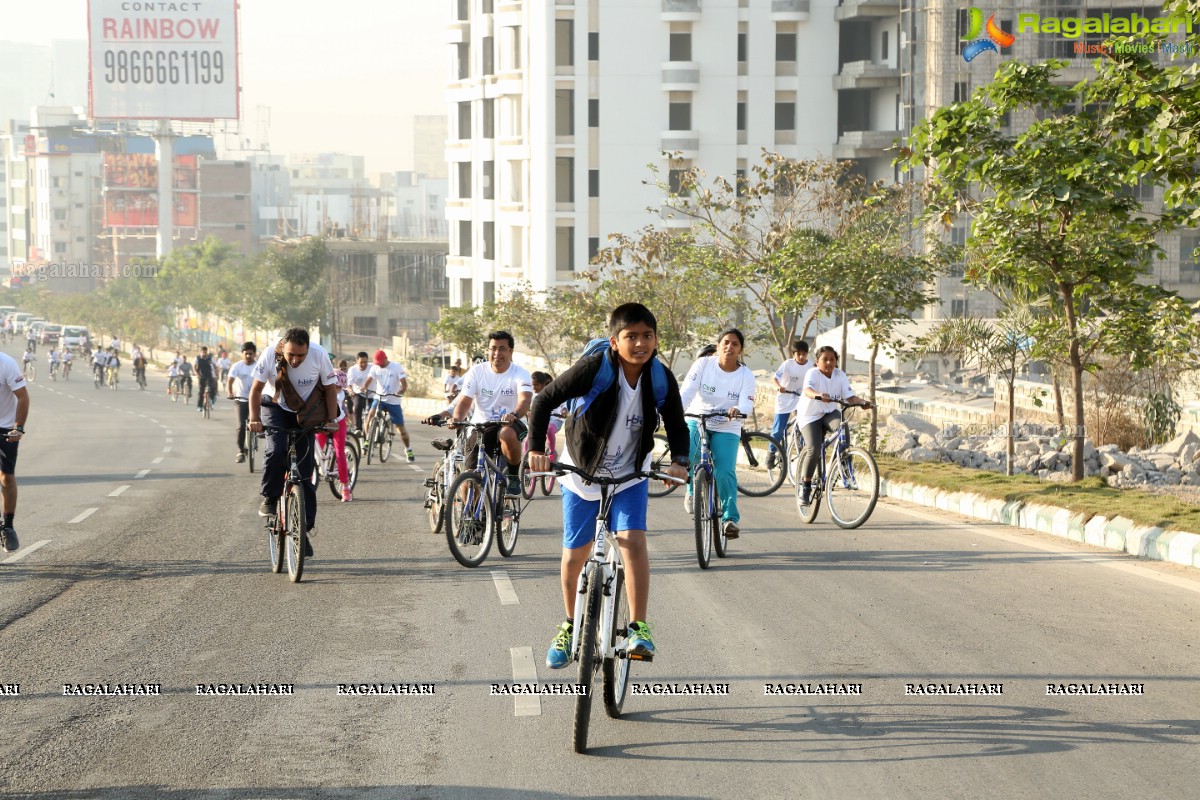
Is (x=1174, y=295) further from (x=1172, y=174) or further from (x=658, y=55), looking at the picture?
(x=658, y=55)

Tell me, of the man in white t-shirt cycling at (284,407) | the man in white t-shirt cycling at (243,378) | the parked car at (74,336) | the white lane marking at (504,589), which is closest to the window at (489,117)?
the parked car at (74,336)

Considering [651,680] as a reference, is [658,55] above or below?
above

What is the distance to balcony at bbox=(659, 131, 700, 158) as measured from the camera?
6994cm

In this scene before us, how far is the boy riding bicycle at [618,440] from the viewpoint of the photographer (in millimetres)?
6879

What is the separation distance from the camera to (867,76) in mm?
69938

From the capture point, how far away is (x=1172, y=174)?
1225 cm

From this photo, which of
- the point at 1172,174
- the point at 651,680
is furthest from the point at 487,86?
the point at 651,680

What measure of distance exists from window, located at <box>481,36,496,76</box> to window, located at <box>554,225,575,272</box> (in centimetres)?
974

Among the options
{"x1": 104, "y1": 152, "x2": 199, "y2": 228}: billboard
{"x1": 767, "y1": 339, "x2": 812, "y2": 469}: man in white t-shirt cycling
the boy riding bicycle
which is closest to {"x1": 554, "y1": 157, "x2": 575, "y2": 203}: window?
{"x1": 767, "y1": 339, "x2": 812, "y2": 469}: man in white t-shirt cycling

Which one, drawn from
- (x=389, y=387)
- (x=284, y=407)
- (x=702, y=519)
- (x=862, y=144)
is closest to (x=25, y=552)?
(x=284, y=407)

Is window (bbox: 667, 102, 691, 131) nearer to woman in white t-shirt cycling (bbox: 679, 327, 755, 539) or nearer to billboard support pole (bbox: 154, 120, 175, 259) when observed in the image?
woman in white t-shirt cycling (bbox: 679, 327, 755, 539)

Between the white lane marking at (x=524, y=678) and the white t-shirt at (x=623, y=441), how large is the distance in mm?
1086

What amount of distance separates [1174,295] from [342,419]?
9.68 metres

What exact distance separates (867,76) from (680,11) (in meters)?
9.68
